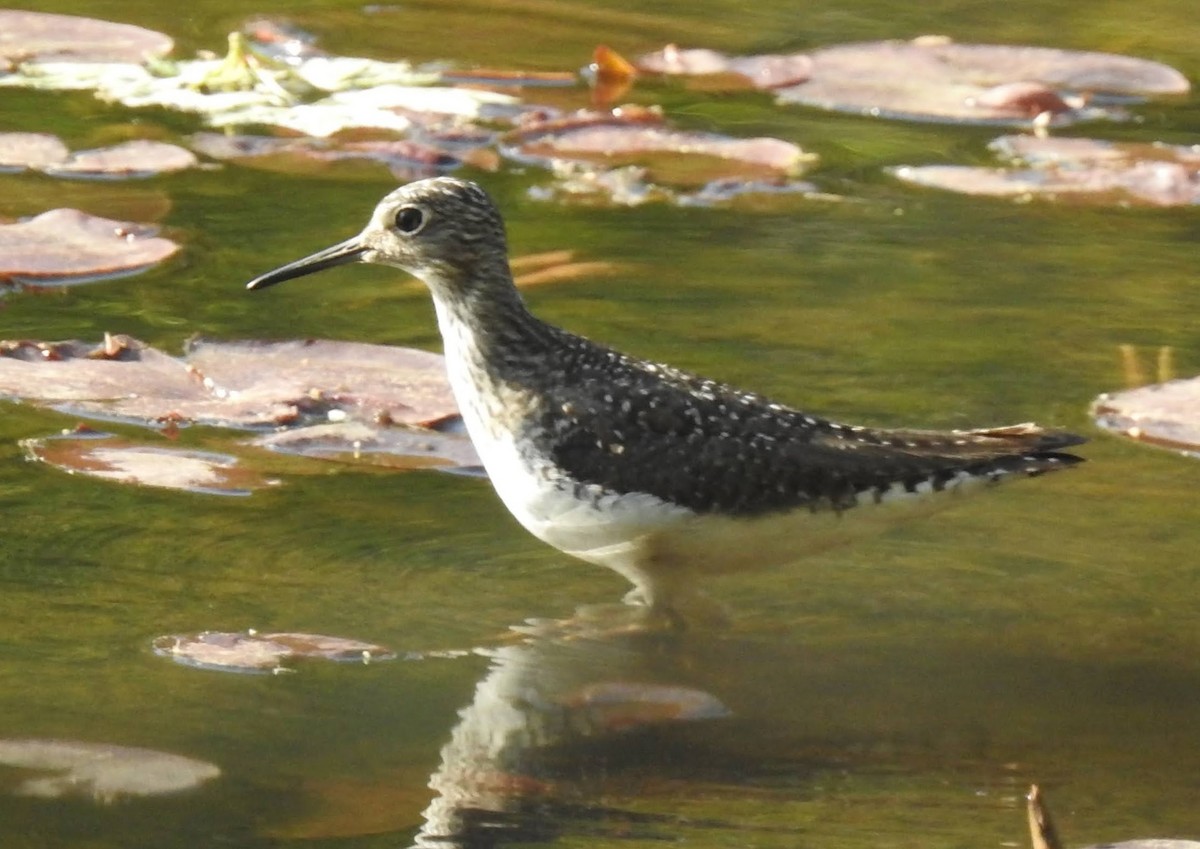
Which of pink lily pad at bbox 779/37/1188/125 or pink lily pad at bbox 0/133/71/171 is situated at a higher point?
pink lily pad at bbox 779/37/1188/125

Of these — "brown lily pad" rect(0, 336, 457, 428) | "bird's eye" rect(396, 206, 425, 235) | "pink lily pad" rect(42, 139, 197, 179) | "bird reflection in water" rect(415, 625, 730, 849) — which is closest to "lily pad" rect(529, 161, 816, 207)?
"pink lily pad" rect(42, 139, 197, 179)

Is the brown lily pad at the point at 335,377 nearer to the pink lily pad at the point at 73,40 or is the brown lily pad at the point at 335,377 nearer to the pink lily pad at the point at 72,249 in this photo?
the pink lily pad at the point at 72,249

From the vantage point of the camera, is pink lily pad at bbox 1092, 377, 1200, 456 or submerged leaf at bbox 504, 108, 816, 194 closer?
pink lily pad at bbox 1092, 377, 1200, 456

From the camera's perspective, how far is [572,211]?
10609 millimetres

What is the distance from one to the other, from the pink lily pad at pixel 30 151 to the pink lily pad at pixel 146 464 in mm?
3017


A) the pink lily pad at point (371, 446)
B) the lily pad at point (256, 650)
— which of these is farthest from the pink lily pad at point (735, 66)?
the lily pad at point (256, 650)

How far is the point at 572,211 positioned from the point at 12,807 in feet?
18.5

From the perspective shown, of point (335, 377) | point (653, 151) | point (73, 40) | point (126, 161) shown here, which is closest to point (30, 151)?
point (126, 161)

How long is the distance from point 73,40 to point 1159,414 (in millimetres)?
6887

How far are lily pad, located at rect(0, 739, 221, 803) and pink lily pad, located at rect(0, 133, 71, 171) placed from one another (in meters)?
5.23

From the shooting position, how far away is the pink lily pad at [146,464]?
7.43 m

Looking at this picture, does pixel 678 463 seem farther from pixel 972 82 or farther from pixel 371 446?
pixel 972 82

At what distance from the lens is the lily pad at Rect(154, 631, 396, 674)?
6.29 m

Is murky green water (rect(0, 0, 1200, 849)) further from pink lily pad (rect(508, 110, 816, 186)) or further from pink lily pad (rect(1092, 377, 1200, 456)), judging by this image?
pink lily pad (rect(508, 110, 816, 186))
